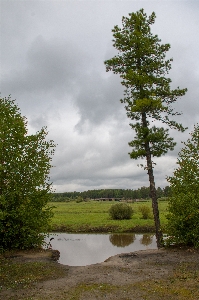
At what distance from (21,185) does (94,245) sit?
10.8 m

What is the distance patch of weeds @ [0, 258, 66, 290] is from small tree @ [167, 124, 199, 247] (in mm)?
7842

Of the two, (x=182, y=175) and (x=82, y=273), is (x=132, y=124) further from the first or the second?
(x=82, y=273)

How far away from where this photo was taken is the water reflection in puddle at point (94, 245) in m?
19.9

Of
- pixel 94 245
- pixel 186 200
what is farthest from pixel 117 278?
pixel 94 245

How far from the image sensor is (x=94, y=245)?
82.0 feet

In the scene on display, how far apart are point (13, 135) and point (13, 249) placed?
744 cm

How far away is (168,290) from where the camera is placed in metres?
9.52

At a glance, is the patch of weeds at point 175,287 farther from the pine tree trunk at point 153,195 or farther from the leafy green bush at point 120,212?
the leafy green bush at point 120,212

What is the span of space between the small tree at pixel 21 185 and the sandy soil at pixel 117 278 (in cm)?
200

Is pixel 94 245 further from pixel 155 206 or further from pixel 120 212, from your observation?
pixel 120 212

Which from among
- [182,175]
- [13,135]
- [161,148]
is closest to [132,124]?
[161,148]

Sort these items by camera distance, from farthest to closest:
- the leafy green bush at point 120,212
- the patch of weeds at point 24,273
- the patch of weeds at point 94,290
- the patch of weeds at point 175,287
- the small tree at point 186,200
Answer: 1. the leafy green bush at point 120,212
2. the small tree at point 186,200
3. the patch of weeds at point 24,273
4. the patch of weeds at point 94,290
5. the patch of weeds at point 175,287

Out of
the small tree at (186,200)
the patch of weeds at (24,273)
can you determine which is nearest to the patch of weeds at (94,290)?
the patch of weeds at (24,273)

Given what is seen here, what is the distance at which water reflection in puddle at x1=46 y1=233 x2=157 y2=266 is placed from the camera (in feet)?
65.2
